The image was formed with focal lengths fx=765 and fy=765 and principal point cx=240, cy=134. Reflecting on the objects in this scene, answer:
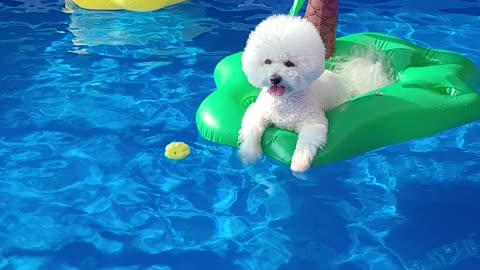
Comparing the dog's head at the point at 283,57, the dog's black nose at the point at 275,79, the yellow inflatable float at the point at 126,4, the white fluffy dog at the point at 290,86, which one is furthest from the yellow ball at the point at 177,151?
the yellow inflatable float at the point at 126,4

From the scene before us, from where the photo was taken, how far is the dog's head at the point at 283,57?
11.1 ft

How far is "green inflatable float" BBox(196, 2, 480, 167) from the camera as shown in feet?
11.9

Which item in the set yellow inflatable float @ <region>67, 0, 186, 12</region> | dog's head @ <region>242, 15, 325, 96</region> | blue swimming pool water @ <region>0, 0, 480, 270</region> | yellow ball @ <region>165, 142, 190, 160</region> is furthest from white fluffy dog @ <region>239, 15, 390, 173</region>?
yellow inflatable float @ <region>67, 0, 186, 12</region>

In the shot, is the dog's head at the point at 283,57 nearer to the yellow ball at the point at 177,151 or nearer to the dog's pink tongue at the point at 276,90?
the dog's pink tongue at the point at 276,90

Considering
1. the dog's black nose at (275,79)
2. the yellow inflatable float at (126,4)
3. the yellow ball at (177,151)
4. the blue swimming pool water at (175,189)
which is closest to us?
the blue swimming pool water at (175,189)

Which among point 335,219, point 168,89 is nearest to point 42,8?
point 168,89

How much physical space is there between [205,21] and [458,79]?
2403 mm

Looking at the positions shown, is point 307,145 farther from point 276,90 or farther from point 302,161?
point 276,90

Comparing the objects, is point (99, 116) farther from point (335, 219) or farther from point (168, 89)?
point (335, 219)

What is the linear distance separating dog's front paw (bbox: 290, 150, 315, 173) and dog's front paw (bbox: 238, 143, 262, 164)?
21 centimetres

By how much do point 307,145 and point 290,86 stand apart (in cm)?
29

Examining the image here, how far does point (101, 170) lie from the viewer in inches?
152

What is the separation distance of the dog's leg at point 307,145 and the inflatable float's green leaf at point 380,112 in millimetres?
38

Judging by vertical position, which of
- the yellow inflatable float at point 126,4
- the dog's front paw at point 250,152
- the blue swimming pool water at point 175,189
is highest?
the yellow inflatable float at point 126,4
